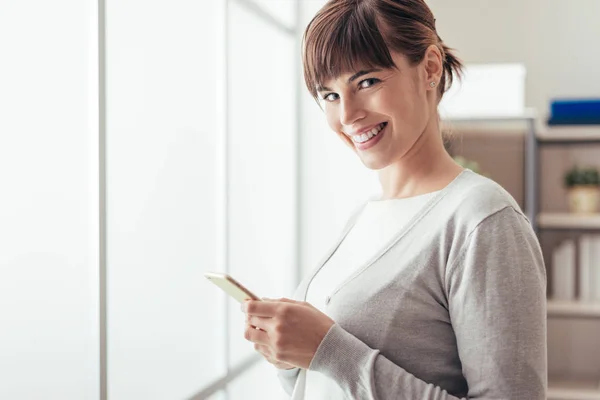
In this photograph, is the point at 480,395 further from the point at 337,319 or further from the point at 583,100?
the point at 583,100

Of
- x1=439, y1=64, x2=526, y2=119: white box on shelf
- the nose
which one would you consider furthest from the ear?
x1=439, y1=64, x2=526, y2=119: white box on shelf

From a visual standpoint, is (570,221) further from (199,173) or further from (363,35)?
(363,35)

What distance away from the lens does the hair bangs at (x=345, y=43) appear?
3.22ft

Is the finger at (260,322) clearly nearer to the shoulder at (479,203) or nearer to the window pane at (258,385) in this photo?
the shoulder at (479,203)

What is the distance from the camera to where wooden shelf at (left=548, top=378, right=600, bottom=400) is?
3.00 meters

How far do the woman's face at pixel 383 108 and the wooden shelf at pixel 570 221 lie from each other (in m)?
2.25

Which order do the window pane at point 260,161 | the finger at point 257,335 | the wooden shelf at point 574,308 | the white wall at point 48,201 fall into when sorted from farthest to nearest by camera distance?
the wooden shelf at point 574,308
the window pane at point 260,161
the white wall at point 48,201
the finger at point 257,335

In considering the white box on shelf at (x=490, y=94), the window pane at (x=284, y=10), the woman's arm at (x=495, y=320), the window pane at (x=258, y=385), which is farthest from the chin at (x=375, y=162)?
the white box on shelf at (x=490, y=94)

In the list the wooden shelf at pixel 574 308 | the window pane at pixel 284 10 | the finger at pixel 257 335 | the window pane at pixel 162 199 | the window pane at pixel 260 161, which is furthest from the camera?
the wooden shelf at pixel 574 308

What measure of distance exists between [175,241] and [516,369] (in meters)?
1.16

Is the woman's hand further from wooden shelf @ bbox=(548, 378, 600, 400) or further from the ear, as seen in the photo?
wooden shelf @ bbox=(548, 378, 600, 400)

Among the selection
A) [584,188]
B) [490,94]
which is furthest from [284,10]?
[584,188]

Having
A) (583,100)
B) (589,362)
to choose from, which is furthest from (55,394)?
(589,362)

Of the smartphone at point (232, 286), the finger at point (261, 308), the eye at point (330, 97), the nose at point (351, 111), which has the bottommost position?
the finger at point (261, 308)
